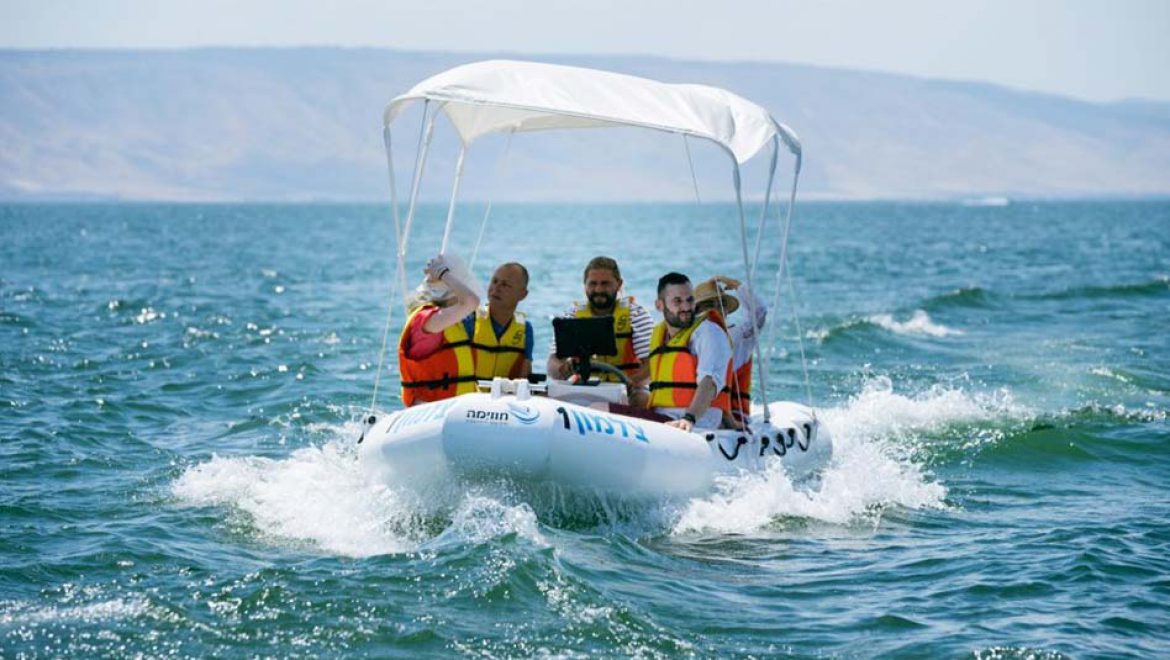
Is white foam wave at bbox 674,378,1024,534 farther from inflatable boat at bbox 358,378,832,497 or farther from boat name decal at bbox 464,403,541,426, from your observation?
boat name decal at bbox 464,403,541,426

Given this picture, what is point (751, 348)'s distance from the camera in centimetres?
989

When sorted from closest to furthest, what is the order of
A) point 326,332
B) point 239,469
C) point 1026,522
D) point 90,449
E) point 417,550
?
point 417,550, point 1026,522, point 239,469, point 90,449, point 326,332

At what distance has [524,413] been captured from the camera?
8.15m

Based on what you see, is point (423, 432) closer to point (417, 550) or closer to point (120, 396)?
point (417, 550)

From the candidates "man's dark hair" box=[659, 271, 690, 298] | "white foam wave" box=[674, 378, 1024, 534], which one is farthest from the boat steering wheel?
"white foam wave" box=[674, 378, 1024, 534]

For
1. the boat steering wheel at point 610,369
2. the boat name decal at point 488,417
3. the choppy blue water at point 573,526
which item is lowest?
the choppy blue water at point 573,526

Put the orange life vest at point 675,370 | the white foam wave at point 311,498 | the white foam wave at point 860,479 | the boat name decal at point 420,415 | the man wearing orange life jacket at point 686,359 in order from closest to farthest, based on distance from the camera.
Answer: the boat name decal at point 420,415 < the white foam wave at point 311,498 < the white foam wave at point 860,479 < the man wearing orange life jacket at point 686,359 < the orange life vest at point 675,370

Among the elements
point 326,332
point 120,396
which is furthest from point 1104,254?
point 120,396

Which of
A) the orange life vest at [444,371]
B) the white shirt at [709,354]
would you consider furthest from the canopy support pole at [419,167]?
the white shirt at [709,354]

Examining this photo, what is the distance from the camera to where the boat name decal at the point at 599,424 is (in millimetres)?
8242

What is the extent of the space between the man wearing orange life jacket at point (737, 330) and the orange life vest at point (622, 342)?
0.46 metres

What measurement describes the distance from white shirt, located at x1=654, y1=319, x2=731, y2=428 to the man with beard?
1.72 ft

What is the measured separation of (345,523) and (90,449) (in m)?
3.61

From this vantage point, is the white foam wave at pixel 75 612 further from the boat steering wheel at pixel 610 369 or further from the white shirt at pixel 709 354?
the white shirt at pixel 709 354
